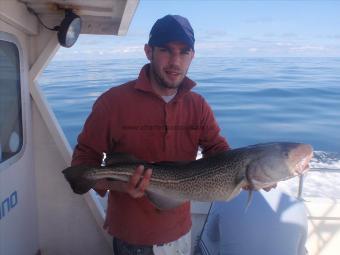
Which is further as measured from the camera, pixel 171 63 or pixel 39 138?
pixel 39 138

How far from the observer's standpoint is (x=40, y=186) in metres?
3.22

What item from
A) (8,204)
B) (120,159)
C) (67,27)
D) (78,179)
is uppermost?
(67,27)

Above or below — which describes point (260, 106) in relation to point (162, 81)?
below

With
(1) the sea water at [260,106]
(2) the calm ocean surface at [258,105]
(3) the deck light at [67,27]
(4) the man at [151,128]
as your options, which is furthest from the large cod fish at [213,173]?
(2) the calm ocean surface at [258,105]

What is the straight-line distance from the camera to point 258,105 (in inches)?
547

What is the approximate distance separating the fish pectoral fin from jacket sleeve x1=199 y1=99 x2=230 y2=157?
0.43m

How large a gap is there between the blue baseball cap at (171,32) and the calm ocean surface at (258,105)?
6543 millimetres

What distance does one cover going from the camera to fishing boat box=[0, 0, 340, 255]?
2535mm

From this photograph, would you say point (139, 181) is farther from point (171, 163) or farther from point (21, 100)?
point (21, 100)

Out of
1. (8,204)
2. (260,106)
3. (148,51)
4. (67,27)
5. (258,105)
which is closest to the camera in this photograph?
(148,51)

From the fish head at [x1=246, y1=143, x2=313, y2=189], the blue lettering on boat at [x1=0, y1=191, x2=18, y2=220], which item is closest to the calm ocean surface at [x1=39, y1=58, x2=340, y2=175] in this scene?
the blue lettering on boat at [x1=0, y1=191, x2=18, y2=220]

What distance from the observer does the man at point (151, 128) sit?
85.4 inches

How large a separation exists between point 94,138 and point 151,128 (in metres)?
0.34

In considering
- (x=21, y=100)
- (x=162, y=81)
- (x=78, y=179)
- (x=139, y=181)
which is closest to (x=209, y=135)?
(x=162, y=81)
